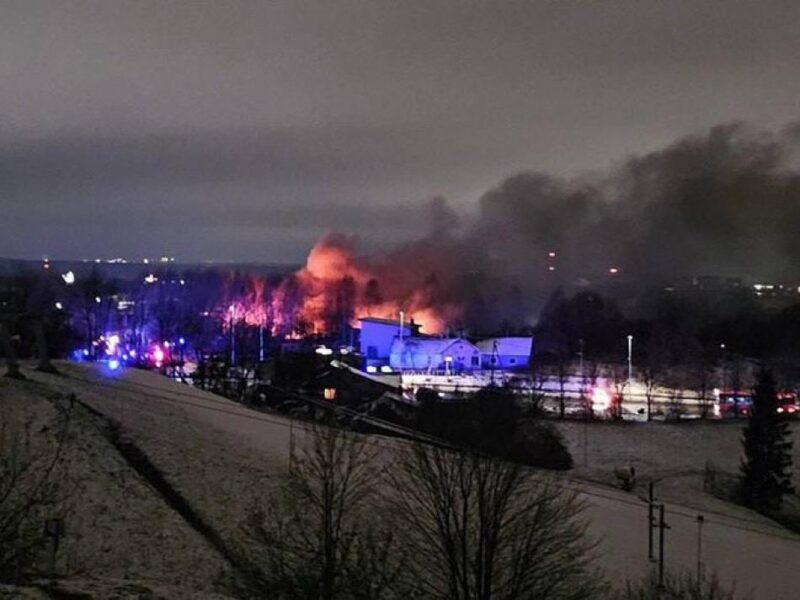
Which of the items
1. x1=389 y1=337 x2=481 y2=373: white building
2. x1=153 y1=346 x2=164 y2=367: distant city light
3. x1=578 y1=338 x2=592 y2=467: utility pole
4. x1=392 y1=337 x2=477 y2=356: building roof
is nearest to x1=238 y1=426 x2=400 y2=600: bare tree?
x1=578 y1=338 x2=592 y2=467: utility pole

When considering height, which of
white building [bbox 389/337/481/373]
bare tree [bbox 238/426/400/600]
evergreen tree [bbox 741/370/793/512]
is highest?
white building [bbox 389/337/481/373]

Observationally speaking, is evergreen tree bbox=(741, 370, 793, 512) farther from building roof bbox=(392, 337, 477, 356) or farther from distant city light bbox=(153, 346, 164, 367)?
distant city light bbox=(153, 346, 164, 367)

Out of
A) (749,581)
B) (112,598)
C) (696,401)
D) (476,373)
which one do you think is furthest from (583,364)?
(112,598)

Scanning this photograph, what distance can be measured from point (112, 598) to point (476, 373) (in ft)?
160

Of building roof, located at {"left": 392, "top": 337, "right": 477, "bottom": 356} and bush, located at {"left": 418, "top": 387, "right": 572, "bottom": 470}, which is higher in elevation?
building roof, located at {"left": 392, "top": 337, "right": 477, "bottom": 356}

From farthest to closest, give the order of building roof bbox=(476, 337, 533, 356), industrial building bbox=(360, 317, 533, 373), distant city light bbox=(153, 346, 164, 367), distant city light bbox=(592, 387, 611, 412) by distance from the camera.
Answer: building roof bbox=(476, 337, 533, 356) → industrial building bbox=(360, 317, 533, 373) → distant city light bbox=(153, 346, 164, 367) → distant city light bbox=(592, 387, 611, 412)

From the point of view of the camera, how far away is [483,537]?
1084cm

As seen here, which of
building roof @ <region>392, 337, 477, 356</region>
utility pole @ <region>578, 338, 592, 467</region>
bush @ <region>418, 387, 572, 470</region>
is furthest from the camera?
building roof @ <region>392, 337, 477, 356</region>

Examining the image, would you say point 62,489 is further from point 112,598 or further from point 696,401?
point 696,401

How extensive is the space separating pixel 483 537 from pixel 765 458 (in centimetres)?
1931

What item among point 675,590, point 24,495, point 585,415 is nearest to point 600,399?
point 585,415

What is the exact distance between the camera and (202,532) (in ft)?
44.4

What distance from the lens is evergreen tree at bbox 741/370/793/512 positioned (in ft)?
85.6

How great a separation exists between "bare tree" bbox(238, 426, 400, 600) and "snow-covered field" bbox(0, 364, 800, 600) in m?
0.84
